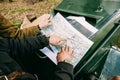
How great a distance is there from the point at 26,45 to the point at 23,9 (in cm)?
469

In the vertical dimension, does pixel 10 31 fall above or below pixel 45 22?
below

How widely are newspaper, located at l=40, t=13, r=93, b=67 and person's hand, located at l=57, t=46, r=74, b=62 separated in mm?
121

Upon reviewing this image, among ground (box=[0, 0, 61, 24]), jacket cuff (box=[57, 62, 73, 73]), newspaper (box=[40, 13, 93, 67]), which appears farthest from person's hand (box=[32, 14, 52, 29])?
ground (box=[0, 0, 61, 24])

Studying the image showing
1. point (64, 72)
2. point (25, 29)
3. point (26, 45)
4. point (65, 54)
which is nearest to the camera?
point (64, 72)

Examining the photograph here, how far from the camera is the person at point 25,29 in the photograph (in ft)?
11.0

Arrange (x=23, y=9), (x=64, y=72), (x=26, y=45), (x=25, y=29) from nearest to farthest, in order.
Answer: (x=64, y=72), (x=26, y=45), (x=25, y=29), (x=23, y=9)

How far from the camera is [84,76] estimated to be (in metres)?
3.24

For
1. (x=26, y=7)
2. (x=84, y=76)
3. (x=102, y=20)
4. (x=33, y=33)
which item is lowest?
(x=26, y=7)

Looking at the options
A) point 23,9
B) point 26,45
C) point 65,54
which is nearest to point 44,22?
point 26,45

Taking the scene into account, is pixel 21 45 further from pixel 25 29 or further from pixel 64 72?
pixel 64 72

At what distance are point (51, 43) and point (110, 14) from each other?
0.77 metres

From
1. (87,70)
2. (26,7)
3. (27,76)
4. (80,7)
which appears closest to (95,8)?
(80,7)

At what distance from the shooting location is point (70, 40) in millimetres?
2928

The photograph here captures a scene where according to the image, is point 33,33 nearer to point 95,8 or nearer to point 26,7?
point 95,8
